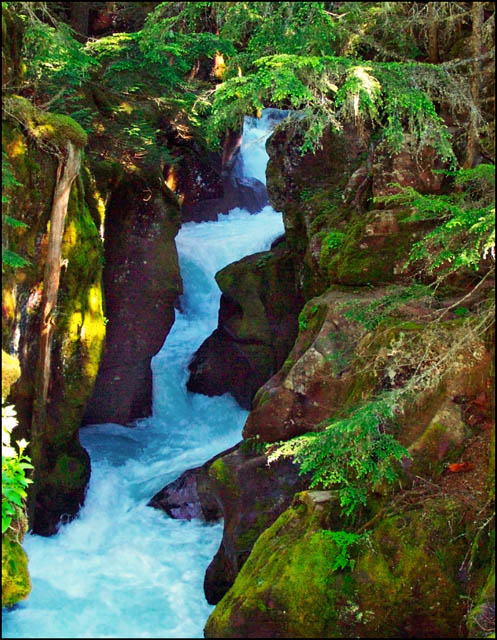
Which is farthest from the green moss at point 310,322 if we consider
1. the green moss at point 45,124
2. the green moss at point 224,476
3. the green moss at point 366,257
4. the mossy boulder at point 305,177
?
the green moss at point 45,124

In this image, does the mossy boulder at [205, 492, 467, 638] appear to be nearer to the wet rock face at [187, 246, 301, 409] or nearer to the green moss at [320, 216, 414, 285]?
the green moss at [320, 216, 414, 285]

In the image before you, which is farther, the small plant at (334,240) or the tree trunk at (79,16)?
the tree trunk at (79,16)

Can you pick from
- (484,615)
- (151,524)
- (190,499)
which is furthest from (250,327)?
(484,615)

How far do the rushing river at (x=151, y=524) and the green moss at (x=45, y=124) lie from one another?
2.82 metres

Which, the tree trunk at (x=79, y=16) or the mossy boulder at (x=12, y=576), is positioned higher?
the tree trunk at (x=79, y=16)

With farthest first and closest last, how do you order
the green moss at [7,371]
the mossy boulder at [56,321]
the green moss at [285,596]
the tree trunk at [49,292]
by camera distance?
the tree trunk at [49,292], the mossy boulder at [56,321], the green moss at [7,371], the green moss at [285,596]

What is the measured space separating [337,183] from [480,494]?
31.4ft

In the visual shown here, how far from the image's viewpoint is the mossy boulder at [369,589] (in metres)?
5.87

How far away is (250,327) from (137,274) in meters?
3.03

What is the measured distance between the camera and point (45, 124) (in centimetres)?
930

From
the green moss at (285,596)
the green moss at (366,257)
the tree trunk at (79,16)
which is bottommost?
the green moss at (285,596)

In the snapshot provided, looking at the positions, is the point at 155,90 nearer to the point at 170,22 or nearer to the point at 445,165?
the point at 170,22

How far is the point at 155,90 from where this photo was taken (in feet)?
45.8

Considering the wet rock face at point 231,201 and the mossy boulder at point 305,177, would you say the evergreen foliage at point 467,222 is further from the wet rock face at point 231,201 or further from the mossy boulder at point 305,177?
the wet rock face at point 231,201
